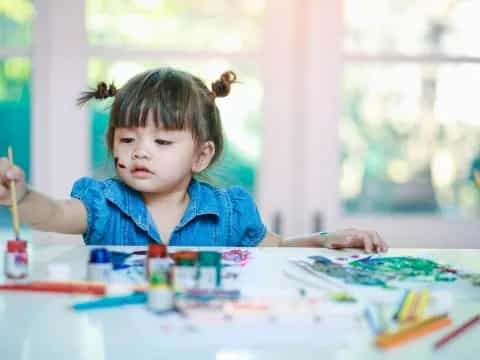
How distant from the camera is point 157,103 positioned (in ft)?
4.24

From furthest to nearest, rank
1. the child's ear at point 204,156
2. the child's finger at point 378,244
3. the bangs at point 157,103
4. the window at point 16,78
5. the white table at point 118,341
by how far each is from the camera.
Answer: the window at point 16,78 < the child's ear at point 204,156 < the bangs at point 157,103 < the child's finger at point 378,244 < the white table at point 118,341

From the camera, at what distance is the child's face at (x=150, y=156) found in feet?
4.12

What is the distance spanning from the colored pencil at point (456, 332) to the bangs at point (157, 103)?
2.25 ft

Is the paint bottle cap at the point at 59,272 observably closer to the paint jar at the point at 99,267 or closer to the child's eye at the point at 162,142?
the paint jar at the point at 99,267

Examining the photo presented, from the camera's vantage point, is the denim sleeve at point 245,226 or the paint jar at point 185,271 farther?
the denim sleeve at point 245,226

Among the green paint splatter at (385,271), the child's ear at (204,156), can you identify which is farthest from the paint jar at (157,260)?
the child's ear at (204,156)

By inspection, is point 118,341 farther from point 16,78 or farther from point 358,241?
point 16,78

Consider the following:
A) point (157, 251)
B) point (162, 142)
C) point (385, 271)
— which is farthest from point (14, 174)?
point (385, 271)

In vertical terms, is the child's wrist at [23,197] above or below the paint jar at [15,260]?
above

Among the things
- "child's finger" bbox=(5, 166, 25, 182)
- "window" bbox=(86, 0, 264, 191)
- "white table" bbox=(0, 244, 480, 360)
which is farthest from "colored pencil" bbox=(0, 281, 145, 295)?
"window" bbox=(86, 0, 264, 191)

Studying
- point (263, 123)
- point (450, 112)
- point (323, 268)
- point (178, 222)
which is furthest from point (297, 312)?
point (450, 112)

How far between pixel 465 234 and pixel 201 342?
2.17 meters

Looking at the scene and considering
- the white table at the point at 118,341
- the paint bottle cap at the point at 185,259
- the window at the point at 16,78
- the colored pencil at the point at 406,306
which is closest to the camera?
the white table at the point at 118,341

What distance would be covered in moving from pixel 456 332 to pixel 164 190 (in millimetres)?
762
